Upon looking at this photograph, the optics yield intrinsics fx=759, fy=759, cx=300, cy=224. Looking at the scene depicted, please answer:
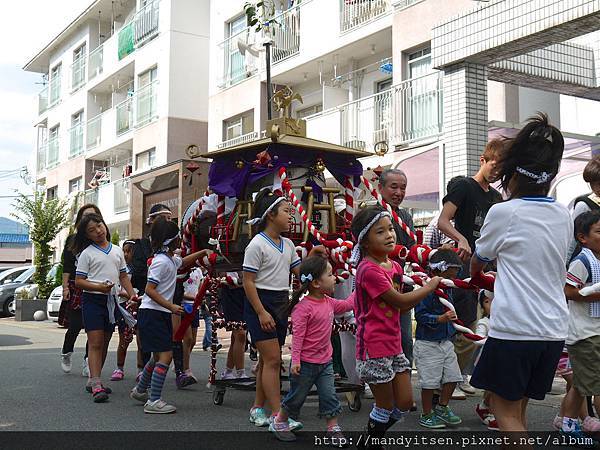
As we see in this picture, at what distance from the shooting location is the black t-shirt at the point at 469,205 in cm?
550

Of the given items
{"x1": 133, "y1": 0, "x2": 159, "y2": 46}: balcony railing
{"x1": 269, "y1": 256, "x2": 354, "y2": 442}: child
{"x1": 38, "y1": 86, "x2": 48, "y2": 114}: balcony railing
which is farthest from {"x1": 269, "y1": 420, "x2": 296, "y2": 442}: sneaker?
{"x1": 38, "y1": 86, "x2": 48, "y2": 114}: balcony railing

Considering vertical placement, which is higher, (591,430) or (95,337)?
(95,337)

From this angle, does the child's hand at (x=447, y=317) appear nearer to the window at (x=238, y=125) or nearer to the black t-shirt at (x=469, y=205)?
the black t-shirt at (x=469, y=205)

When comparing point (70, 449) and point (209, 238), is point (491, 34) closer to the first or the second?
point (209, 238)

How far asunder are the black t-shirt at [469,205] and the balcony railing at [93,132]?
27103mm

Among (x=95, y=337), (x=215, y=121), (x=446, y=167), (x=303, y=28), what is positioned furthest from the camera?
(x=215, y=121)

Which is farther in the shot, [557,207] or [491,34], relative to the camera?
[491,34]

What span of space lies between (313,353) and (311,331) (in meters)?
0.15

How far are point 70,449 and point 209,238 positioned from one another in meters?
2.91

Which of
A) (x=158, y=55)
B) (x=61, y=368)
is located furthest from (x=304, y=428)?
(x=158, y=55)

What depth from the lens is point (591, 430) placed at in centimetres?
527

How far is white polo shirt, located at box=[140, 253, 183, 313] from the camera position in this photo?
22.0ft

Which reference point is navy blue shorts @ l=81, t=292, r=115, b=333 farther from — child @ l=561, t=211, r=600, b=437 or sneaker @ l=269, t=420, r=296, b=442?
child @ l=561, t=211, r=600, b=437

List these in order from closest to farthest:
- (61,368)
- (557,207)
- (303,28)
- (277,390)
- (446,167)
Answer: (557,207) → (277,390) → (61,368) → (446,167) → (303,28)
